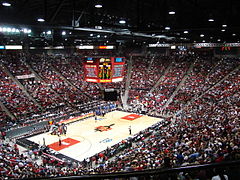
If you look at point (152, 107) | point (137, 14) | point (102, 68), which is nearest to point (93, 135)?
point (102, 68)

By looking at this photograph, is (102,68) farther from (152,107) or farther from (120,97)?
(120,97)

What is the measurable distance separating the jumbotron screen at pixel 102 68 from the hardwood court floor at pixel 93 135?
19.9ft

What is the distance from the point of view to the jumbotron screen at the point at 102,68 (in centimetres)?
2705

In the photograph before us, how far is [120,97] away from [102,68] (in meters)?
14.9

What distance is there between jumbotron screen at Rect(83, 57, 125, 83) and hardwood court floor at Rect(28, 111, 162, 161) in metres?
6.06

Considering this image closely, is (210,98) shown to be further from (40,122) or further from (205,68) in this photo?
(40,122)

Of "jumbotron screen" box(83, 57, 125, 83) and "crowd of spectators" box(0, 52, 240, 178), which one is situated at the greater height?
"jumbotron screen" box(83, 57, 125, 83)

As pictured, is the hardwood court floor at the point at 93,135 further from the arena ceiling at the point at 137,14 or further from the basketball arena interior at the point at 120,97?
the arena ceiling at the point at 137,14

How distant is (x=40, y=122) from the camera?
2794 cm

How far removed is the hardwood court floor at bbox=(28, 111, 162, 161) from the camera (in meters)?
21.8

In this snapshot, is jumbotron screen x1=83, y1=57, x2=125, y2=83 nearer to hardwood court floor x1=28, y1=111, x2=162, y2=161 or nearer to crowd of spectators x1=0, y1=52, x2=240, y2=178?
hardwood court floor x1=28, y1=111, x2=162, y2=161

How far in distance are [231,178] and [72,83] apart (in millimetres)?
41254

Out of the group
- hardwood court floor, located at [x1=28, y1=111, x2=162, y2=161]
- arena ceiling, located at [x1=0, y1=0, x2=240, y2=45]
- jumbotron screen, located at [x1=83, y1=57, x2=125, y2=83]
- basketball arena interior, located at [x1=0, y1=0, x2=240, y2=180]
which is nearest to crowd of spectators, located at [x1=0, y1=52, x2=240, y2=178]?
basketball arena interior, located at [x1=0, y1=0, x2=240, y2=180]

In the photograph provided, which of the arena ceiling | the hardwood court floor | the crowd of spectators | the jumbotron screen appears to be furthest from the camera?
the jumbotron screen
